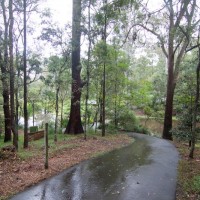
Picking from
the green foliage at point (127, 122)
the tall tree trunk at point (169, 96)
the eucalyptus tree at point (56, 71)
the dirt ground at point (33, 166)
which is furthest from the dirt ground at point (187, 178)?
the green foliage at point (127, 122)

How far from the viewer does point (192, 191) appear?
5.72 meters

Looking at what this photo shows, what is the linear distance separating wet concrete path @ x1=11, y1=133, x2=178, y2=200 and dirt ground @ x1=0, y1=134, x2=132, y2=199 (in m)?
0.30

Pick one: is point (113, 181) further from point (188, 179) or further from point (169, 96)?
point (169, 96)

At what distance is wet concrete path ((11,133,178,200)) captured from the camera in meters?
5.29

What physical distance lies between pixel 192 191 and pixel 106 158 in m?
3.65

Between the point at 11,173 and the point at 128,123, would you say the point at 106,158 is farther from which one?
the point at 128,123

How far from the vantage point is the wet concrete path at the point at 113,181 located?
5.29 meters

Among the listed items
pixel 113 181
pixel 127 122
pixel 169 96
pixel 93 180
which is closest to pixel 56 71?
pixel 93 180

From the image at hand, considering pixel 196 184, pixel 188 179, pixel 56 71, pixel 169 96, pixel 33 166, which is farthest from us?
pixel 169 96

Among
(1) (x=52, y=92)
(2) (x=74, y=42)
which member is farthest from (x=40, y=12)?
(1) (x=52, y=92)

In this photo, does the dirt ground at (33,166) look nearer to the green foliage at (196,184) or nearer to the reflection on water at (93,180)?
the reflection on water at (93,180)

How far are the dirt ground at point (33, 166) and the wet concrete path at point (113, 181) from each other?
298 mm

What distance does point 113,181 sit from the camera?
6242 millimetres

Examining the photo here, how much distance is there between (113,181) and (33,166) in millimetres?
2515
